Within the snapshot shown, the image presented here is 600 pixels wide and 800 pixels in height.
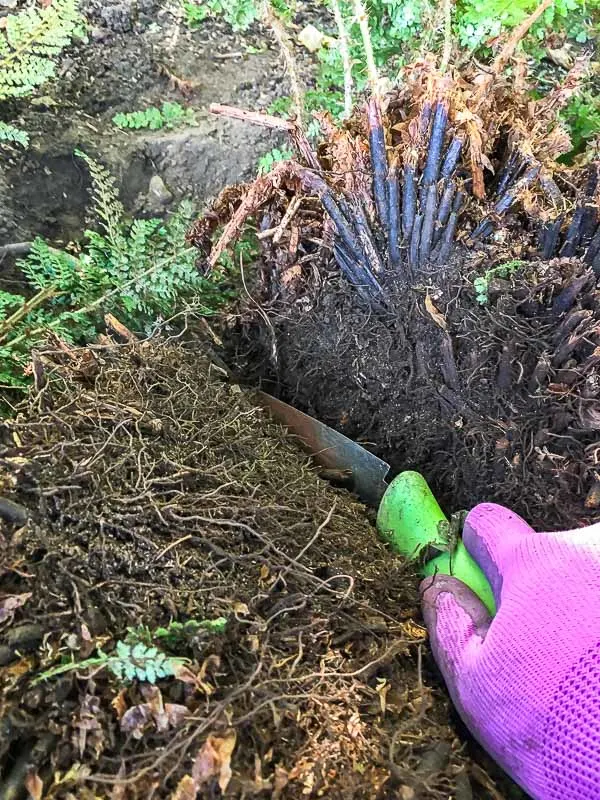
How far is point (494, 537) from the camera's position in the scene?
1.42 meters

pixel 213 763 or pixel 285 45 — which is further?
pixel 285 45

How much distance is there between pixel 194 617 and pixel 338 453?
80cm

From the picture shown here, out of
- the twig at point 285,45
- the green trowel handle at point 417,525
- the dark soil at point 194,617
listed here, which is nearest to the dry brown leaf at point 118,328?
the dark soil at point 194,617

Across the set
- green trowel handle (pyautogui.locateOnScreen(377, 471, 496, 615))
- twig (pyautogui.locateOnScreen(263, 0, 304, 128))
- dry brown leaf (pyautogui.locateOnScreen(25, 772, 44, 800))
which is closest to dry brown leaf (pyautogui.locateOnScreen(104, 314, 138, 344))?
twig (pyautogui.locateOnScreen(263, 0, 304, 128))

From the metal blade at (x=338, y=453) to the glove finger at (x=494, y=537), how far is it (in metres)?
0.32

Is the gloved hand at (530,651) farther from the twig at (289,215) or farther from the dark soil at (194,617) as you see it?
the twig at (289,215)

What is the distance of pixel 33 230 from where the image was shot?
214cm

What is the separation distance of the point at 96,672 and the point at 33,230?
1.67 metres

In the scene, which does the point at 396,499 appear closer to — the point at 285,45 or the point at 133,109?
the point at 285,45

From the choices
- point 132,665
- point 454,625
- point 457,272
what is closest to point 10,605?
point 132,665

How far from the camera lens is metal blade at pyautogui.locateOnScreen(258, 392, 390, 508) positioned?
176 centimetres

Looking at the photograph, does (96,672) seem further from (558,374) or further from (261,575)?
(558,374)

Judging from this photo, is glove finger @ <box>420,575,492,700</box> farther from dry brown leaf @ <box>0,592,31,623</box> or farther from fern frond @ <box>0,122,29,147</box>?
fern frond @ <box>0,122,29,147</box>

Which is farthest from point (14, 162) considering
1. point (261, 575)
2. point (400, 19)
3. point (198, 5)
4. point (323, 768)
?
point (323, 768)
